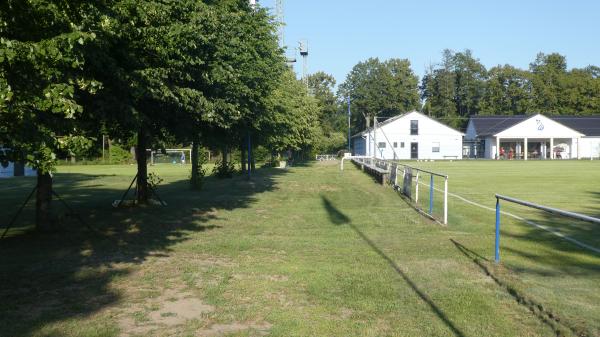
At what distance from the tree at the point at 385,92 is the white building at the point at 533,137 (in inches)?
1185

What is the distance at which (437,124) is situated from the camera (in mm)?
82812

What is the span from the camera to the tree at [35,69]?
18.1ft

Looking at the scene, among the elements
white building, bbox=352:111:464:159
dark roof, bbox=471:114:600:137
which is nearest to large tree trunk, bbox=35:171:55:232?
white building, bbox=352:111:464:159

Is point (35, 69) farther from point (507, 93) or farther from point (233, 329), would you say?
point (507, 93)

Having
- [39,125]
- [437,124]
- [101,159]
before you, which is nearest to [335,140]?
[437,124]

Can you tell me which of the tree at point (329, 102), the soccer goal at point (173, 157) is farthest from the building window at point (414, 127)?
the soccer goal at point (173, 157)

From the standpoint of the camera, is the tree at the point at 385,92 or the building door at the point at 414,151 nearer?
the building door at the point at 414,151

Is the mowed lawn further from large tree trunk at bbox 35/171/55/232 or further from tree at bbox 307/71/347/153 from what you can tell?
tree at bbox 307/71/347/153

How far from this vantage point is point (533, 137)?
264 feet

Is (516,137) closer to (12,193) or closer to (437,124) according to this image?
(437,124)

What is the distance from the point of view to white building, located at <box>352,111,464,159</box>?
3255 inches

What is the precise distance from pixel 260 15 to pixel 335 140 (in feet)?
254

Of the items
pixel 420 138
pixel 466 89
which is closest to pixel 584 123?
pixel 420 138

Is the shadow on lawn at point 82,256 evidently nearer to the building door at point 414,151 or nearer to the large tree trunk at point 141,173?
the large tree trunk at point 141,173
